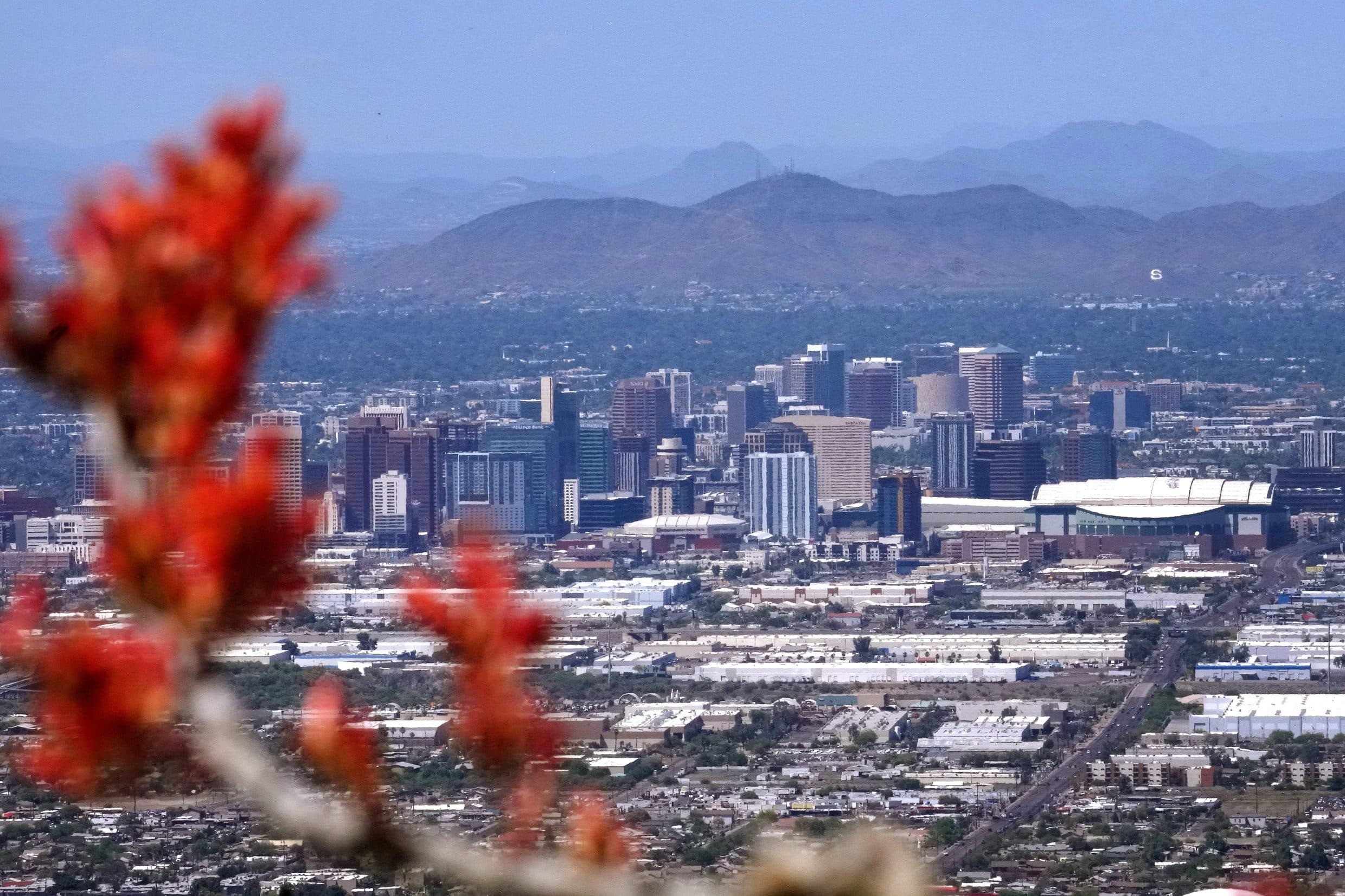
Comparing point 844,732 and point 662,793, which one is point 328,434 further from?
point 662,793

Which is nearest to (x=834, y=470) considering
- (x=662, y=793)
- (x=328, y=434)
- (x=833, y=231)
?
(x=328, y=434)

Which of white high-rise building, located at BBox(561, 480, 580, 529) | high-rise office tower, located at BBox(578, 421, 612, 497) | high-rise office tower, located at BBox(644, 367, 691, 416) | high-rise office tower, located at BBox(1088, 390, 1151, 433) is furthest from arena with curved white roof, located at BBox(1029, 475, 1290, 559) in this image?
high-rise office tower, located at BBox(644, 367, 691, 416)

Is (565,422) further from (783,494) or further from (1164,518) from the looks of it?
(1164,518)

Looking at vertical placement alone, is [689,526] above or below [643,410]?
below

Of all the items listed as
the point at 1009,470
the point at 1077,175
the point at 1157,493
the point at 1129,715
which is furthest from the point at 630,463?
the point at 1077,175

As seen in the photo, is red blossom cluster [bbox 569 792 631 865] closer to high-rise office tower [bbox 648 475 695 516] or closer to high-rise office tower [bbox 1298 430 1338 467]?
high-rise office tower [bbox 648 475 695 516]

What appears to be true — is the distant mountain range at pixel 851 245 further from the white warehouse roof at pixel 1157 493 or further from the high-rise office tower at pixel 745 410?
the white warehouse roof at pixel 1157 493

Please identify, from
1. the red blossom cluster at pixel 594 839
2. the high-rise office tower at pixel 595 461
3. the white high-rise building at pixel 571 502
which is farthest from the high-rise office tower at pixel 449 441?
the red blossom cluster at pixel 594 839
